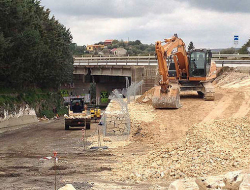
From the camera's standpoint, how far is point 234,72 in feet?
161

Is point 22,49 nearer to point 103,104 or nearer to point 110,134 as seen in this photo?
point 110,134

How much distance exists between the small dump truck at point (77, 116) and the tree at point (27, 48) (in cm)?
855

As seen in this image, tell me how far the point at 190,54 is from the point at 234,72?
1548 centimetres

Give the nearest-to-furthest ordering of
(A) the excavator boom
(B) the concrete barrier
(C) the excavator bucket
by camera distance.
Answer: (A) the excavator boom
(C) the excavator bucket
(B) the concrete barrier

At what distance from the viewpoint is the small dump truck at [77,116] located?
34.6m

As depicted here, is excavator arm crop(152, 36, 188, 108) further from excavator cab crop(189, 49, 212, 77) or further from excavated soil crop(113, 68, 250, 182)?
excavator cab crop(189, 49, 212, 77)

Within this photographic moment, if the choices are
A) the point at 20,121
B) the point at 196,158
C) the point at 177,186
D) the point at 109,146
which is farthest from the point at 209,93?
the point at 177,186

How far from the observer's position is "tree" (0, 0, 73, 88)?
138 feet

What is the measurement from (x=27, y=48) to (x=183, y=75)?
16243mm

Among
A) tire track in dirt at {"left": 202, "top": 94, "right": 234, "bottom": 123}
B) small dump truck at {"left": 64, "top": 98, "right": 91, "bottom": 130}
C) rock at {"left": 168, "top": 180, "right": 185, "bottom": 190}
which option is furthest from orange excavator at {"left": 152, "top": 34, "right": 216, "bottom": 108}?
rock at {"left": 168, "top": 180, "right": 185, "bottom": 190}

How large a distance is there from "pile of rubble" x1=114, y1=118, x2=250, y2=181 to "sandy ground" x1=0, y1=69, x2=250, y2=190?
326mm

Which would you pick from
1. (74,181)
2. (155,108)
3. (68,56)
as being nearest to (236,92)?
(155,108)

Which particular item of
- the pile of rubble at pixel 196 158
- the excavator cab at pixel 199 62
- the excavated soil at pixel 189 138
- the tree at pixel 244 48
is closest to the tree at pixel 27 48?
the excavated soil at pixel 189 138

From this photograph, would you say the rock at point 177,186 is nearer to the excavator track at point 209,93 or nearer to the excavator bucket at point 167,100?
the excavator bucket at point 167,100
